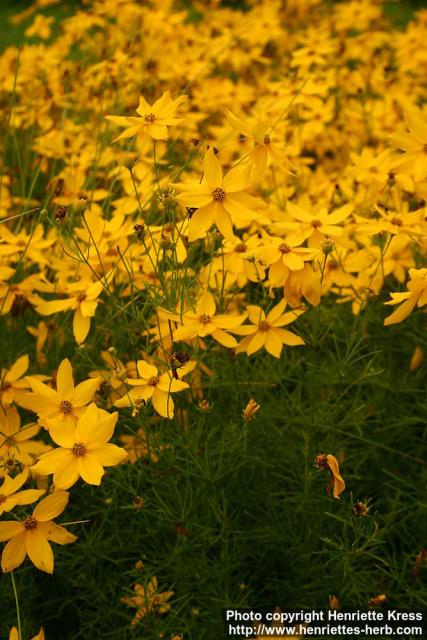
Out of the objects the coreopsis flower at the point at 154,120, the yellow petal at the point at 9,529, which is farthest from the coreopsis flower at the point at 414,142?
the yellow petal at the point at 9,529

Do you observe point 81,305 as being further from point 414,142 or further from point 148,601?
point 414,142

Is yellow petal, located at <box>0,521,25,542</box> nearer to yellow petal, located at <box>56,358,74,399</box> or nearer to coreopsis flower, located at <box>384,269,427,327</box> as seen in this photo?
yellow petal, located at <box>56,358,74,399</box>

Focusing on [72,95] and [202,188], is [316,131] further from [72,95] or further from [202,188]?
[202,188]

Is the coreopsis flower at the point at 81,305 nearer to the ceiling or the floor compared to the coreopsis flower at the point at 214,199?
nearer to the floor

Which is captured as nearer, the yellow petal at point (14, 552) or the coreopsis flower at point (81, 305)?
the yellow petal at point (14, 552)

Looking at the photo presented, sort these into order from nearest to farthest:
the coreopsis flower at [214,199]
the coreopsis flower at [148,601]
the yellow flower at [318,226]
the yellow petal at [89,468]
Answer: the yellow petal at [89,468], the coreopsis flower at [214,199], the coreopsis flower at [148,601], the yellow flower at [318,226]

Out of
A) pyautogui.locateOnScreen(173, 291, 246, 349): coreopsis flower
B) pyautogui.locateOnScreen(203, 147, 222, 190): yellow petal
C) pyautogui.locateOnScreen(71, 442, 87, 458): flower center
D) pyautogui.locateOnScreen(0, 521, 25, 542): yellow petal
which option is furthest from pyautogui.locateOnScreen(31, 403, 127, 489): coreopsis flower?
pyautogui.locateOnScreen(203, 147, 222, 190): yellow petal

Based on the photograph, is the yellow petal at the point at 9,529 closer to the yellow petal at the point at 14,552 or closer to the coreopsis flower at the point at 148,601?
the yellow petal at the point at 14,552
